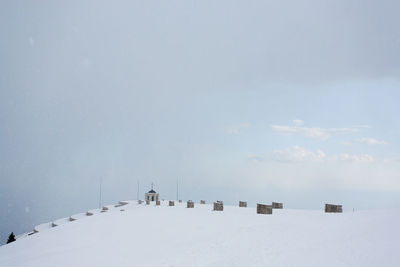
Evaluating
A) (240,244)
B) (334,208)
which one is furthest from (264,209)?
(240,244)

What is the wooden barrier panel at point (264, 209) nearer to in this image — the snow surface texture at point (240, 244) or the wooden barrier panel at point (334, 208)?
the snow surface texture at point (240, 244)

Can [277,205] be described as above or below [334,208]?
below

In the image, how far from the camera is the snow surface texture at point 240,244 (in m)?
10.5

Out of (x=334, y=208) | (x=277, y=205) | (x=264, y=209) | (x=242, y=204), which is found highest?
(x=334, y=208)

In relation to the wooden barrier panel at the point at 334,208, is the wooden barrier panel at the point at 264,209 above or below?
below

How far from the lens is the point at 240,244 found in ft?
44.9

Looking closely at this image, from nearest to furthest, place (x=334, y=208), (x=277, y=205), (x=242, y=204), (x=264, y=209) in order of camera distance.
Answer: (x=334, y=208) < (x=264, y=209) < (x=277, y=205) < (x=242, y=204)

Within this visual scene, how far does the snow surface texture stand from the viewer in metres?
10.5

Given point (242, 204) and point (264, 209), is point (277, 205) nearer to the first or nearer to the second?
point (264, 209)

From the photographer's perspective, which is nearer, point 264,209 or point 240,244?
point 240,244

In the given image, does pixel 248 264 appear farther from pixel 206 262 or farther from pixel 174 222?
pixel 174 222

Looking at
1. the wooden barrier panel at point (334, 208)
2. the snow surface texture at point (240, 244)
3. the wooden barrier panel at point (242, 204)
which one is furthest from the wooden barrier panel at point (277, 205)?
the snow surface texture at point (240, 244)

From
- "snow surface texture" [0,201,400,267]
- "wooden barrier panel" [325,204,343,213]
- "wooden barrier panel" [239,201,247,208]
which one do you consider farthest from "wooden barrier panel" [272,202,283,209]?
"snow surface texture" [0,201,400,267]

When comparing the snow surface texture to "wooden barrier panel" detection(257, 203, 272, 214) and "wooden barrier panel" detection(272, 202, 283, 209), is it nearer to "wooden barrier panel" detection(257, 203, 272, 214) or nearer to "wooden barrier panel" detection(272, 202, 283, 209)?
"wooden barrier panel" detection(257, 203, 272, 214)
